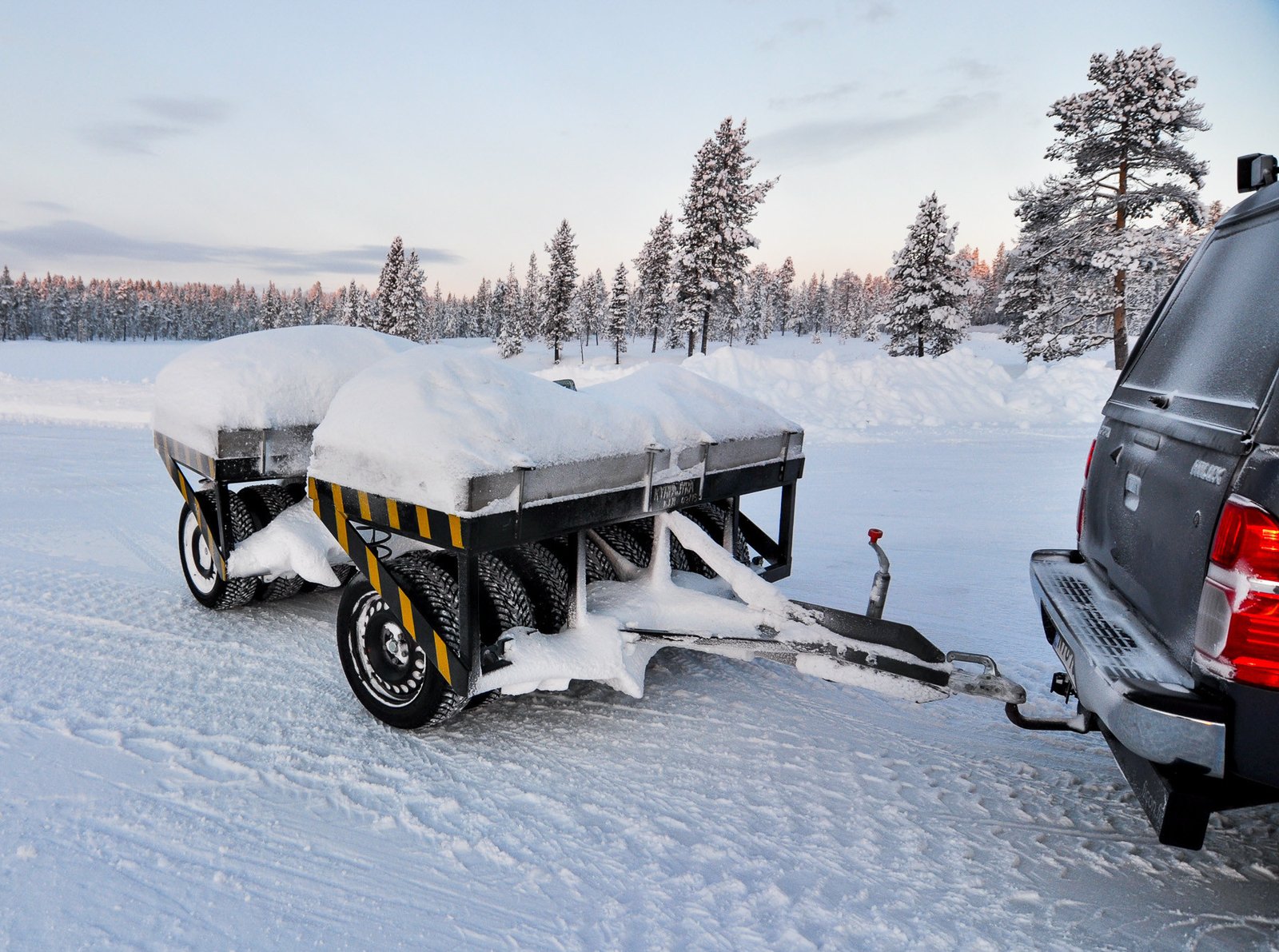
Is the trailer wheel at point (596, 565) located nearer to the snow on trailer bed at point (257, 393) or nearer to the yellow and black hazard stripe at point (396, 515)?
the yellow and black hazard stripe at point (396, 515)

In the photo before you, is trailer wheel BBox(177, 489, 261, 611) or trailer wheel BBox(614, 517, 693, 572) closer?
trailer wheel BBox(614, 517, 693, 572)

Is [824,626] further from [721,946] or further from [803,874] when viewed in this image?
[721,946]

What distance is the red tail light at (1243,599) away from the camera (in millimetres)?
2141

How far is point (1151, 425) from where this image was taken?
10.1 ft

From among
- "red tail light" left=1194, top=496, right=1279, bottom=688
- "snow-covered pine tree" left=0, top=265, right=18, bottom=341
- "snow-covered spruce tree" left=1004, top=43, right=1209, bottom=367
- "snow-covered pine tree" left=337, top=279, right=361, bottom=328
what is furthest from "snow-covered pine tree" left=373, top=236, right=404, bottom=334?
"snow-covered pine tree" left=0, top=265, right=18, bottom=341

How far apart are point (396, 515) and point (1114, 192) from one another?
30255 mm

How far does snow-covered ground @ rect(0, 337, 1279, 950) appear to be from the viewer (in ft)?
8.52

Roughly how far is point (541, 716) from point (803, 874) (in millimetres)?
1598

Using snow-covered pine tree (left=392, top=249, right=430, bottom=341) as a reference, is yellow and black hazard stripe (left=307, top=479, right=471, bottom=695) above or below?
below

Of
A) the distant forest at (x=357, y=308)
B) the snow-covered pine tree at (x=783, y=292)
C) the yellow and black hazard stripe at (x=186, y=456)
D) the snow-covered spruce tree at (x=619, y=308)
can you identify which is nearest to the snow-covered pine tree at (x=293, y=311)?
the distant forest at (x=357, y=308)

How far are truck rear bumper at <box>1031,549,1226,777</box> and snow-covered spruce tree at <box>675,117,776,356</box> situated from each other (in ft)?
128

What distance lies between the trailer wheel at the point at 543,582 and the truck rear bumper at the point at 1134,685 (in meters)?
2.19

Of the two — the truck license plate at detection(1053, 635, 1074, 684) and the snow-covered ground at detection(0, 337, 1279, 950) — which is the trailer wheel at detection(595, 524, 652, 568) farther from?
the truck license plate at detection(1053, 635, 1074, 684)

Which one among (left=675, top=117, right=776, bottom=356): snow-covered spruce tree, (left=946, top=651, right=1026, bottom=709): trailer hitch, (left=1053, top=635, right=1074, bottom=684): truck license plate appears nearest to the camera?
(left=1053, top=635, right=1074, bottom=684): truck license plate
